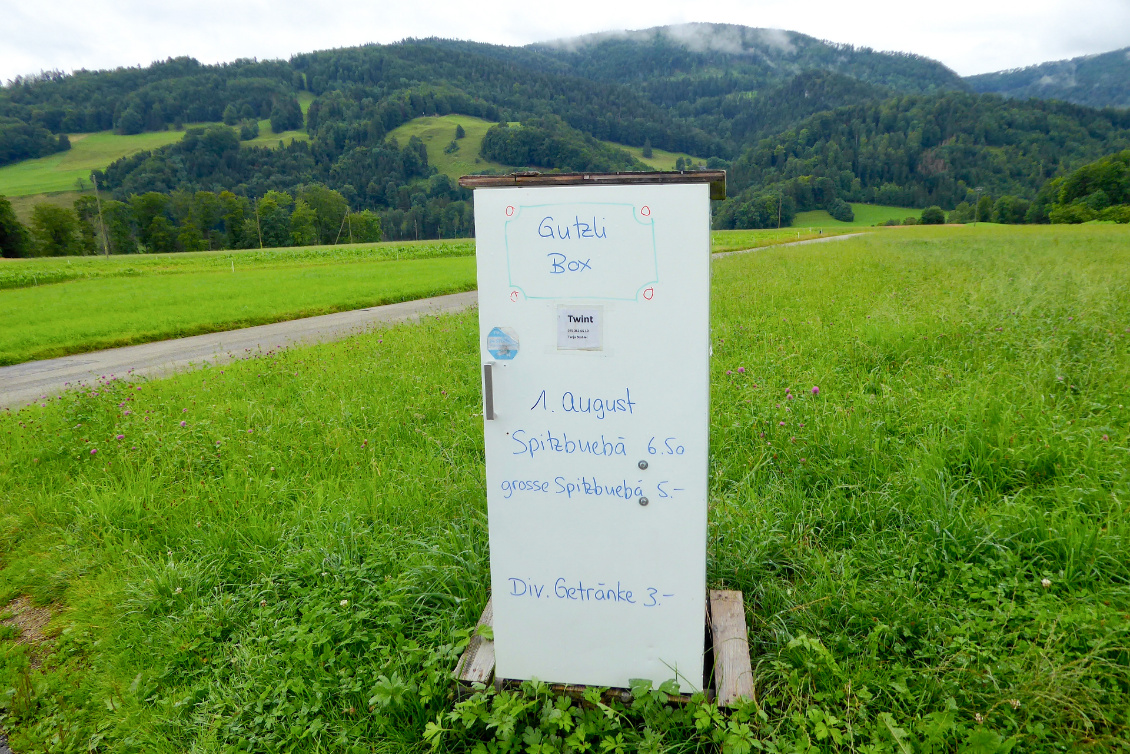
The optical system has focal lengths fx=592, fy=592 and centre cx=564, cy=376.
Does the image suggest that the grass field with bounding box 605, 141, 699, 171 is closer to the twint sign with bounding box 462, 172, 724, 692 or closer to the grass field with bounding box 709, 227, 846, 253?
the grass field with bounding box 709, 227, 846, 253

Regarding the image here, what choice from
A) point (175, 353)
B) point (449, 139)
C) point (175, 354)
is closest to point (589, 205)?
point (175, 354)

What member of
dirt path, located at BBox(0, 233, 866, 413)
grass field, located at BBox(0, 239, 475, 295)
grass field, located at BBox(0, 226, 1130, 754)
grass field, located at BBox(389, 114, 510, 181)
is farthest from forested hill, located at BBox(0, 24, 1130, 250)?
grass field, located at BBox(0, 226, 1130, 754)

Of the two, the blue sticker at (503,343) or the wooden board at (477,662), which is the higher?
the blue sticker at (503,343)

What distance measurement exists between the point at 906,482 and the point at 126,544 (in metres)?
Result: 4.76

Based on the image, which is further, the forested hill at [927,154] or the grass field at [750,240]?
the forested hill at [927,154]


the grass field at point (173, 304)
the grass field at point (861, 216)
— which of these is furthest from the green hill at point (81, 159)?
the grass field at point (173, 304)

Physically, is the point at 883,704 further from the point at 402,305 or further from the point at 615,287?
the point at 402,305

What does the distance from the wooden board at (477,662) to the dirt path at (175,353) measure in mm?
6936

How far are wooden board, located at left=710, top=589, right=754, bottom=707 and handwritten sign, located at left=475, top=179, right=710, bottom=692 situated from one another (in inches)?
Result: 4.9

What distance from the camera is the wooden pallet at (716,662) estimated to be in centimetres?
217

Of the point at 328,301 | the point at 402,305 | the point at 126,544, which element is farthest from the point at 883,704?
the point at 328,301

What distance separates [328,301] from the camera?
15.4 metres

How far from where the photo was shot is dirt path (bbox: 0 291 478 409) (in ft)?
26.5

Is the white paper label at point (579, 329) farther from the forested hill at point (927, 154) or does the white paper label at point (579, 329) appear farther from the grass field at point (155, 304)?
the forested hill at point (927, 154)
